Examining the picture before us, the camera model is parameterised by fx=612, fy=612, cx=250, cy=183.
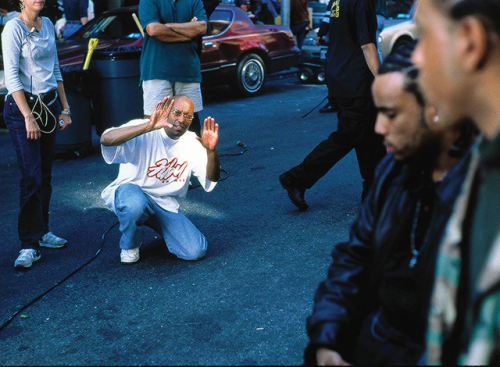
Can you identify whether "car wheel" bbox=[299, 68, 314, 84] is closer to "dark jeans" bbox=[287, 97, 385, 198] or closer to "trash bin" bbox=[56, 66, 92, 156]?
"trash bin" bbox=[56, 66, 92, 156]

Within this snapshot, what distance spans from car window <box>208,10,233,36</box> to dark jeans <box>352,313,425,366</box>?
10.2 m

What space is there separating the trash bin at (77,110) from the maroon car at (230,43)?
269 centimetres

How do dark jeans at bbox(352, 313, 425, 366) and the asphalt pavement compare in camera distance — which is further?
the asphalt pavement

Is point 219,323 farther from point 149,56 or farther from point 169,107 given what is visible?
point 149,56

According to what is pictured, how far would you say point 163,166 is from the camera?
15.0 ft

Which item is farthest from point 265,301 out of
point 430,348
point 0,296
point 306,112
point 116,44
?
point 116,44

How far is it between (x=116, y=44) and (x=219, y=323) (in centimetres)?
766

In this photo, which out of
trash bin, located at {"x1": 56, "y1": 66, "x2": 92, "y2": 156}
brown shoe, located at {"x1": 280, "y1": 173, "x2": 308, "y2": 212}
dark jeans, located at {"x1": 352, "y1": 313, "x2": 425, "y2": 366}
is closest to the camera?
dark jeans, located at {"x1": 352, "y1": 313, "x2": 425, "y2": 366}

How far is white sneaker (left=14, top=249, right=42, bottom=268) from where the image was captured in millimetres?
4434

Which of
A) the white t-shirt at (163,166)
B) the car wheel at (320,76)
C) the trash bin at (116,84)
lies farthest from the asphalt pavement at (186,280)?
the car wheel at (320,76)

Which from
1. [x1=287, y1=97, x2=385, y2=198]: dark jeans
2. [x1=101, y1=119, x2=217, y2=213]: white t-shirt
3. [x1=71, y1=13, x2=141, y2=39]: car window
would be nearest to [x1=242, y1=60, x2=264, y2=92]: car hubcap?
[x1=71, y1=13, x2=141, y2=39]: car window

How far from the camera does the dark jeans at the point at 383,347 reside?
188cm

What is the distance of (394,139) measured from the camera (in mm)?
1928

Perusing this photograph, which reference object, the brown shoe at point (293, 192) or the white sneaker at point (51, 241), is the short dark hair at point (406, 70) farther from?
the white sneaker at point (51, 241)
